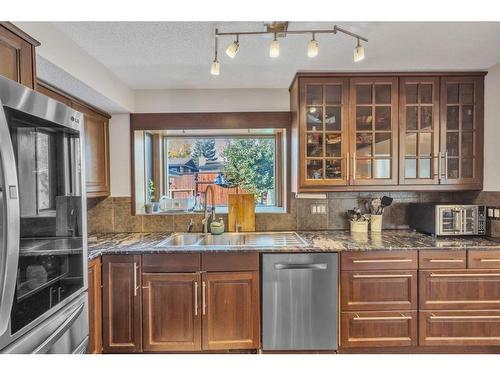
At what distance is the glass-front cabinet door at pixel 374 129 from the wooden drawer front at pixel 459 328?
1.07 m

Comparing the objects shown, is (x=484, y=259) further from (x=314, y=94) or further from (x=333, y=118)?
(x=314, y=94)

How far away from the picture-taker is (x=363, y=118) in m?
2.48

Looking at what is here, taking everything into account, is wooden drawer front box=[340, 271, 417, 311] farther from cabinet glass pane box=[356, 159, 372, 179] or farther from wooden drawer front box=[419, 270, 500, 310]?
cabinet glass pane box=[356, 159, 372, 179]

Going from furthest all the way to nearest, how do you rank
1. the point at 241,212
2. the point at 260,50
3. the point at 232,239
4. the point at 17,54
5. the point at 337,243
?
the point at 241,212 < the point at 232,239 < the point at 337,243 < the point at 260,50 < the point at 17,54

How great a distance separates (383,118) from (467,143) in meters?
0.75

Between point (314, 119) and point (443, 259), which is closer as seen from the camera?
point (443, 259)

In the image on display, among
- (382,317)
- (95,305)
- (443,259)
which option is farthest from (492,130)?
(95,305)

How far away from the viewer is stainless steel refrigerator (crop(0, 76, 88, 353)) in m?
0.83

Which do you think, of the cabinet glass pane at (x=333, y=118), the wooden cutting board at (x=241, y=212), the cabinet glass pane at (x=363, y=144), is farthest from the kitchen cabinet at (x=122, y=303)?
the cabinet glass pane at (x=363, y=144)

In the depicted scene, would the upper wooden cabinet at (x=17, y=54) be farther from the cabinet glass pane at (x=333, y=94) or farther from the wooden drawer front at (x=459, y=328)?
the wooden drawer front at (x=459, y=328)

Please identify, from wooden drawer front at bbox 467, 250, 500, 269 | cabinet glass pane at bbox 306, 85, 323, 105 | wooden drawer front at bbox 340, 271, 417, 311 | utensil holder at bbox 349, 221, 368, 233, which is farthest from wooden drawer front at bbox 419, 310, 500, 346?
cabinet glass pane at bbox 306, 85, 323, 105

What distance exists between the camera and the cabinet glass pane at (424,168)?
8.18 ft

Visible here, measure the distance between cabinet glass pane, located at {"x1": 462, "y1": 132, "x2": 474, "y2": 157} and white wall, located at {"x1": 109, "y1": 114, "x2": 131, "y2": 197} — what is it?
303cm
